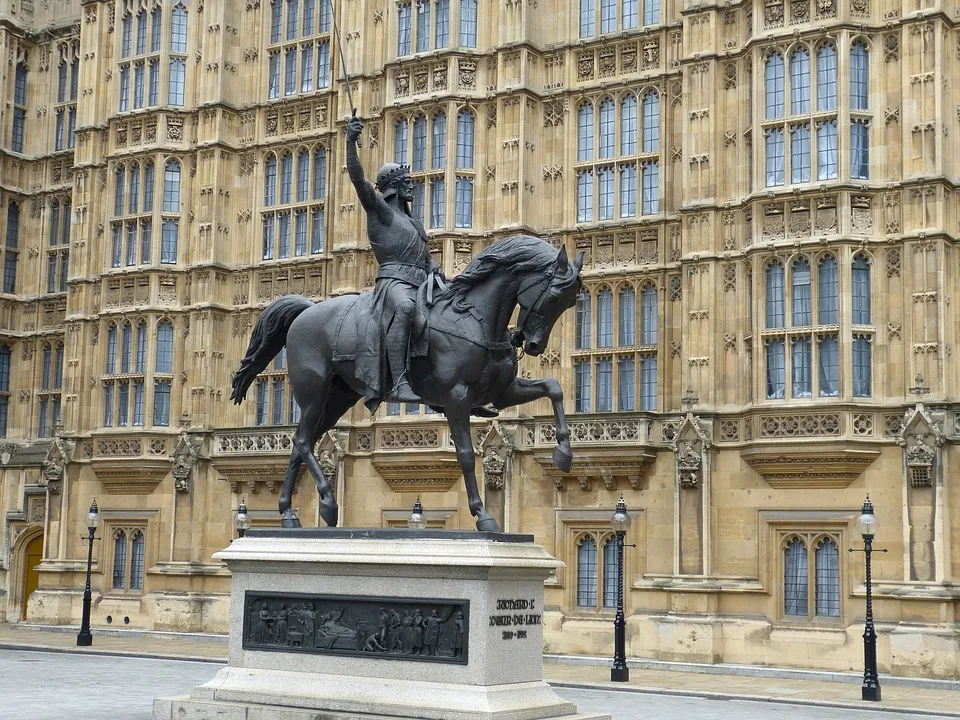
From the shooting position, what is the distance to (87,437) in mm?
40219

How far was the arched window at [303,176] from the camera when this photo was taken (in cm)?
3894

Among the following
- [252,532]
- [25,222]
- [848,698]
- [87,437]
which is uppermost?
[25,222]

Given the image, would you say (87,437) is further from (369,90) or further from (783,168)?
(783,168)

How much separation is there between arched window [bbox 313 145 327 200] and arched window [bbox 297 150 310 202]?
0.25 m

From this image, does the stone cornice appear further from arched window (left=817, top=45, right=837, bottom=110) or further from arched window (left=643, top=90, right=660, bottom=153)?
arched window (left=643, top=90, right=660, bottom=153)

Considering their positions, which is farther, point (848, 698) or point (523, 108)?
point (523, 108)

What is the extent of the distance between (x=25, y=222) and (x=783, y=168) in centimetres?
2752

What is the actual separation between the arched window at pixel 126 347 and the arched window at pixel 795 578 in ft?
67.0

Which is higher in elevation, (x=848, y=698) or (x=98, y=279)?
(x=98, y=279)

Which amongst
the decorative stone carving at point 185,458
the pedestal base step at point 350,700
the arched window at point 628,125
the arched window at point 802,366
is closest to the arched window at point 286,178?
the decorative stone carving at point 185,458

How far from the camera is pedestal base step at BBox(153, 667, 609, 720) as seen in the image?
531 inches

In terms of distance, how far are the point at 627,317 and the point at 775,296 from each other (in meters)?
4.33

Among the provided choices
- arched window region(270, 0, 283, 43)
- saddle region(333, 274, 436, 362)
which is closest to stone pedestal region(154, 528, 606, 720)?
saddle region(333, 274, 436, 362)

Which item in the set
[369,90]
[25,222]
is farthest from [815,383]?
[25,222]
